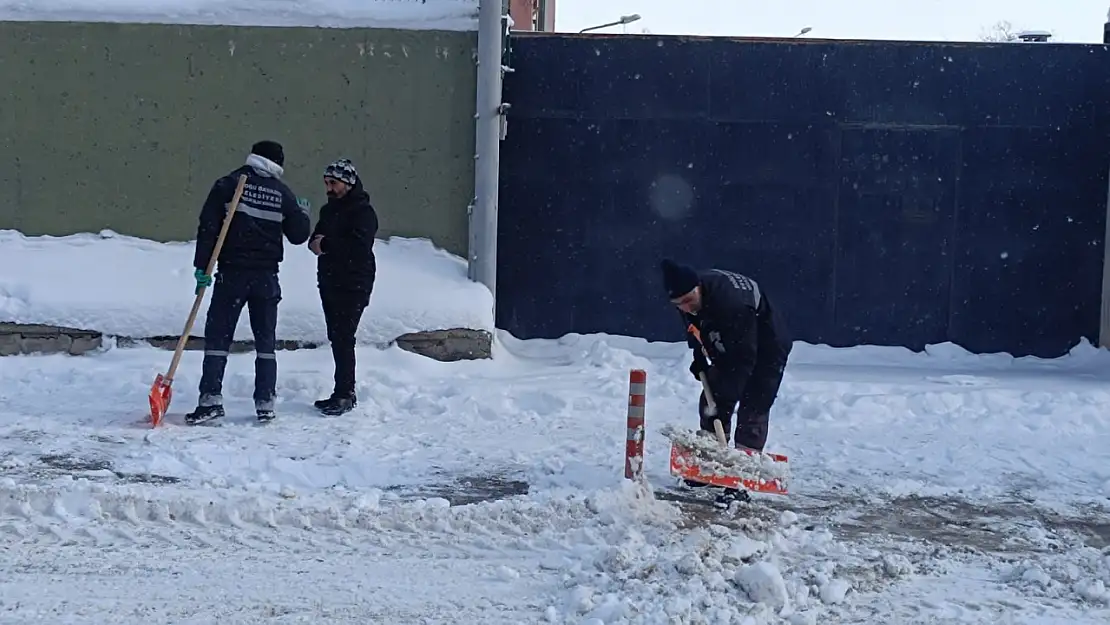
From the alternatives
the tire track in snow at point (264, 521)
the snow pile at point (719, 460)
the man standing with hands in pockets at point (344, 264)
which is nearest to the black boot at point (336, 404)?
the man standing with hands in pockets at point (344, 264)

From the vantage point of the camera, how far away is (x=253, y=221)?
318 inches

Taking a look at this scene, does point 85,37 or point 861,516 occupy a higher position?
point 85,37

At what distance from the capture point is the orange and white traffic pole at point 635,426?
6613mm

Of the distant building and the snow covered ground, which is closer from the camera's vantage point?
the snow covered ground

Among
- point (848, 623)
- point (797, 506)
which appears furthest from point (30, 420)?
point (848, 623)

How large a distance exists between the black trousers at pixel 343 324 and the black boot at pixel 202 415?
89cm

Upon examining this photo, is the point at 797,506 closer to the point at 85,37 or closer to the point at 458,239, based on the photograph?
the point at 458,239

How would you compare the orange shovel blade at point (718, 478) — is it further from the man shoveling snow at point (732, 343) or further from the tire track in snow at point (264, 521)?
the tire track in snow at point (264, 521)

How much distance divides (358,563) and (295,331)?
4.89 m

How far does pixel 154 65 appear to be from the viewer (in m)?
10.8

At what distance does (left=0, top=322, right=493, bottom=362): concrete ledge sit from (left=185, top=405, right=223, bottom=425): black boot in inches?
81.7

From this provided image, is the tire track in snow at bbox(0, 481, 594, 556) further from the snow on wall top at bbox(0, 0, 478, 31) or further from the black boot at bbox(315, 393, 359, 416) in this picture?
the snow on wall top at bbox(0, 0, 478, 31)

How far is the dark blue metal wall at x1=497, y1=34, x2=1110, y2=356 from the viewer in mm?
11680

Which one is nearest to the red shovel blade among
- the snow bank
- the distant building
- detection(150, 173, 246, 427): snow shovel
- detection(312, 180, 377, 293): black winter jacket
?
detection(150, 173, 246, 427): snow shovel
